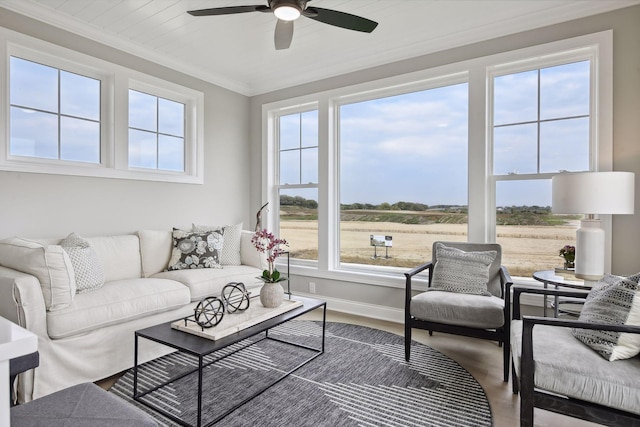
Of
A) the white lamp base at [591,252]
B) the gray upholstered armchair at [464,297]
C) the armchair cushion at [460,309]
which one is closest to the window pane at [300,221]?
the gray upholstered armchair at [464,297]

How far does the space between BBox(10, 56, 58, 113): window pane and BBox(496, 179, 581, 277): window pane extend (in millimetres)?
4032

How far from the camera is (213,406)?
2.07 metres

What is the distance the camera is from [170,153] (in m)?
4.04

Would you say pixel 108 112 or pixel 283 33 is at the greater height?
pixel 283 33

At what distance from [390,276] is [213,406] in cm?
222

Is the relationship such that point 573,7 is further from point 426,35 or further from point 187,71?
point 187,71

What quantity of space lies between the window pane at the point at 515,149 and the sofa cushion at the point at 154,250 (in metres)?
3.22

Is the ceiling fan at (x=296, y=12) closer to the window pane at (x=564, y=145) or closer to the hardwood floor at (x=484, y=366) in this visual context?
the window pane at (x=564, y=145)

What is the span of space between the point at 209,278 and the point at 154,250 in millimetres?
705

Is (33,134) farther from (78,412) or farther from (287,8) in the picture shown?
(78,412)

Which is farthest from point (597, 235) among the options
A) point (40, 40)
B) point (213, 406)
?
point (40, 40)

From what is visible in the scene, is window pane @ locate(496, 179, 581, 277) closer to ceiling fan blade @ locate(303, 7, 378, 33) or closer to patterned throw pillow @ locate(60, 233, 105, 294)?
ceiling fan blade @ locate(303, 7, 378, 33)

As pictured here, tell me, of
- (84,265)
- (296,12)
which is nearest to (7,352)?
(84,265)

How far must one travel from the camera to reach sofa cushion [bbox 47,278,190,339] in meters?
2.18
